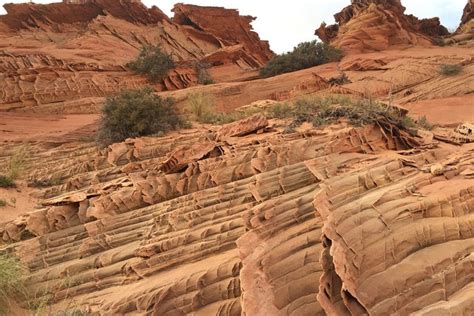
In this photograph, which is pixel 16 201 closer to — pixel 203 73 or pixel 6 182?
pixel 6 182

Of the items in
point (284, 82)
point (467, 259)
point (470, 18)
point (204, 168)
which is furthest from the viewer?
point (470, 18)

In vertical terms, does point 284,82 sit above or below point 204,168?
above

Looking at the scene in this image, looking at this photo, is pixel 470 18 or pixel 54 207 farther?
pixel 470 18

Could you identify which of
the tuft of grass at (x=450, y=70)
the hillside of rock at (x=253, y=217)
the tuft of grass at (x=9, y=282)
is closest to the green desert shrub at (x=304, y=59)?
the tuft of grass at (x=450, y=70)

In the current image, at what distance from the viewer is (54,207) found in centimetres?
707

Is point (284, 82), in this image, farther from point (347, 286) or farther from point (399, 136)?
point (347, 286)

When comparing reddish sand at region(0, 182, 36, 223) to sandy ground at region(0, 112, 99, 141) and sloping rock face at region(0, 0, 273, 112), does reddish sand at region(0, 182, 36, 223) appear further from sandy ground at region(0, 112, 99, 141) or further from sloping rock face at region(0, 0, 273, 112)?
sloping rock face at region(0, 0, 273, 112)

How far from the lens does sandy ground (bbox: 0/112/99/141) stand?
13539 mm

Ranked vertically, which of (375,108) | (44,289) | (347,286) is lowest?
(44,289)

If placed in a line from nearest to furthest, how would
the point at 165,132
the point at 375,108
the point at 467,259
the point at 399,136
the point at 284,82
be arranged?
the point at 467,259 → the point at 399,136 → the point at 375,108 → the point at 165,132 → the point at 284,82

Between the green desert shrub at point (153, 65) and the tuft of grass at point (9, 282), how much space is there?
17320 mm

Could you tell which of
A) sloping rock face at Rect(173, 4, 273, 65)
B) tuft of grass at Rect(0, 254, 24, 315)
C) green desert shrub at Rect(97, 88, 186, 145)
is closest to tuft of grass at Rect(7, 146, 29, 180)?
green desert shrub at Rect(97, 88, 186, 145)

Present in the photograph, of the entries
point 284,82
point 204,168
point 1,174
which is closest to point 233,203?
point 204,168

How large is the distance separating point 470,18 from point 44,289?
29904mm
